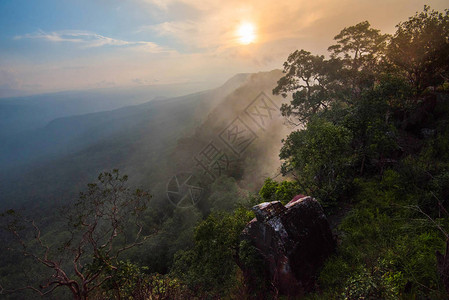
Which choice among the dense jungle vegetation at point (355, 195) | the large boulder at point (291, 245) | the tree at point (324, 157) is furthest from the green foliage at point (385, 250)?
the tree at point (324, 157)

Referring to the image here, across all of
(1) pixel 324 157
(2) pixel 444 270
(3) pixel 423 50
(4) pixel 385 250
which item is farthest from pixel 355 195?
(3) pixel 423 50

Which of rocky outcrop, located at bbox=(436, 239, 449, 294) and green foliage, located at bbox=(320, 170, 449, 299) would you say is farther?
green foliage, located at bbox=(320, 170, 449, 299)

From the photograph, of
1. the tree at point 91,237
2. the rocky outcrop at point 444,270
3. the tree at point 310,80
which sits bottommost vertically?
the tree at point 91,237

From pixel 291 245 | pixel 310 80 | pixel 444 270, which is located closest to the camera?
pixel 444 270

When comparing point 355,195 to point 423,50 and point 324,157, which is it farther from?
point 423,50

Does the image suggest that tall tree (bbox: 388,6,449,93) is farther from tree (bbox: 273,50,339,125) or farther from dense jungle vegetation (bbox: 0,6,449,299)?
tree (bbox: 273,50,339,125)

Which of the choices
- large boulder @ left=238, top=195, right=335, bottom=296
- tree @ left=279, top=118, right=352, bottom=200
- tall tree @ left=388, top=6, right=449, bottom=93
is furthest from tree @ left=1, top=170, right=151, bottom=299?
tall tree @ left=388, top=6, right=449, bottom=93

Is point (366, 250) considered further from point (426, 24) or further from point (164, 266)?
point (164, 266)

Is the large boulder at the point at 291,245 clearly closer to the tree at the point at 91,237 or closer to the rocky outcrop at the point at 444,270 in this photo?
the rocky outcrop at the point at 444,270

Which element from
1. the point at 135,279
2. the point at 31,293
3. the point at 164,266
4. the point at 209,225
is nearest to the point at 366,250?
the point at 209,225

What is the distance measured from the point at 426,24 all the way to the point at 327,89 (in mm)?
9183

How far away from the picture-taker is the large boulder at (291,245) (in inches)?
374

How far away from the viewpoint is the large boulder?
374 inches

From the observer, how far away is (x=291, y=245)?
31.8 ft
